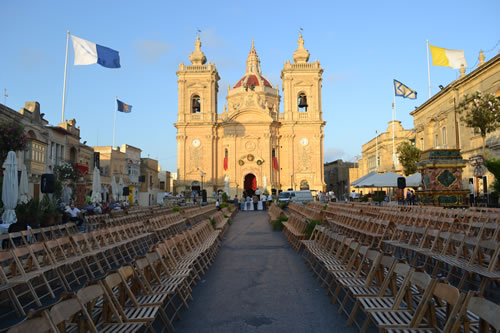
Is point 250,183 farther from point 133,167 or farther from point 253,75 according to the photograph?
point 253,75

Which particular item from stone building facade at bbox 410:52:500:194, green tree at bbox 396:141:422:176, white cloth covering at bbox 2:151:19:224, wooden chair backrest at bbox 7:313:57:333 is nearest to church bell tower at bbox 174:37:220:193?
green tree at bbox 396:141:422:176

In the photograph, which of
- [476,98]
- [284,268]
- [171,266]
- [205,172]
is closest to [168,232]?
[284,268]

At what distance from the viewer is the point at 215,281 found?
22.7 feet

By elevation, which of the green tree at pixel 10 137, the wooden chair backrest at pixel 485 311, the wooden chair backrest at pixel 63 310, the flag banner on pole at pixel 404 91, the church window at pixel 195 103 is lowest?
the wooden chair backrest at pixel 63 310

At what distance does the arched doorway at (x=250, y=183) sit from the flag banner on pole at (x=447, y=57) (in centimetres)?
2586

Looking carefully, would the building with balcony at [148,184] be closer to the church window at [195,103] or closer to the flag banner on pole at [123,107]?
the church window at [195,103]

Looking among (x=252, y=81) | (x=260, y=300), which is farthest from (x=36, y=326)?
(x=252, y=81)

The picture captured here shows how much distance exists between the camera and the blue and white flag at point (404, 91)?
101 ft

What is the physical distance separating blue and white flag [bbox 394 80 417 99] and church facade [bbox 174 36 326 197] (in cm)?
1564

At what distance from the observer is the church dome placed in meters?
55.3

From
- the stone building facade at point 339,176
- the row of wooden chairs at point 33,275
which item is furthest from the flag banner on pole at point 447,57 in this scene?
the stone building facade at point 339,176

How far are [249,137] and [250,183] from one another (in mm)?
5783

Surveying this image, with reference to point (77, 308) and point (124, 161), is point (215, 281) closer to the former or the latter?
point (77, 308)

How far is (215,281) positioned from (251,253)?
312 cm
